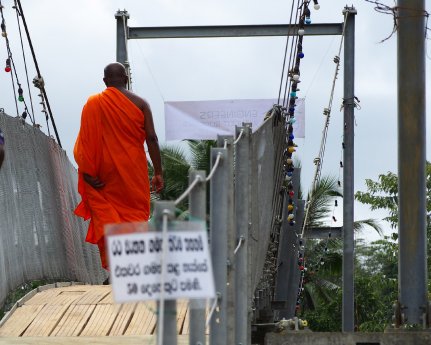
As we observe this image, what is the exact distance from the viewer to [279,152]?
11797mm

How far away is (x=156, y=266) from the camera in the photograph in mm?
4609

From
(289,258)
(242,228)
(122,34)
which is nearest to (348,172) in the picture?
(122,34)

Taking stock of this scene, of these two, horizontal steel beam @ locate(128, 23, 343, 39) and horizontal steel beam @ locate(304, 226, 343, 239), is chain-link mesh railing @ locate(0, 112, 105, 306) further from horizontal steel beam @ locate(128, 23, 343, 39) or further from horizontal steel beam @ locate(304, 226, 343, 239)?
horizontal steel beam @ locate(304, 226, 343, 239)

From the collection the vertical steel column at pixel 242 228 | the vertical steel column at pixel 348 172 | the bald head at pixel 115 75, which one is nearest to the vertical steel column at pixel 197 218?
the vertical steel column at pixel 242 228

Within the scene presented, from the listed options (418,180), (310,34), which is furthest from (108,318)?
(310,34)

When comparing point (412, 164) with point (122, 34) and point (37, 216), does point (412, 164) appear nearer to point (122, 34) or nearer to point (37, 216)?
point (37, 216)

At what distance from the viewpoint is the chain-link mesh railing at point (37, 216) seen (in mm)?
10508

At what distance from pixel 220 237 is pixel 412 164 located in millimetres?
4438

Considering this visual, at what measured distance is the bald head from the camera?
10875mm

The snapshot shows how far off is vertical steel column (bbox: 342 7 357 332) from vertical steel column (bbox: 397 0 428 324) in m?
9.89

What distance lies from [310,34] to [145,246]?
16.4 m

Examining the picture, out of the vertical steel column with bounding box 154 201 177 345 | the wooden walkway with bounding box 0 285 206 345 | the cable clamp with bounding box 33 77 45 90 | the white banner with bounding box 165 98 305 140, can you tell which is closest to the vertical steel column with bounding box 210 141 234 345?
the vertical steel column with bounding box 154 201 177 345

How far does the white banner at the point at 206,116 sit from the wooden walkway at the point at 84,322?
12.1 metres

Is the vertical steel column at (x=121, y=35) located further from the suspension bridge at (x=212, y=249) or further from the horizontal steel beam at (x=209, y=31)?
the suspension bridge at (x=212, y=249)
